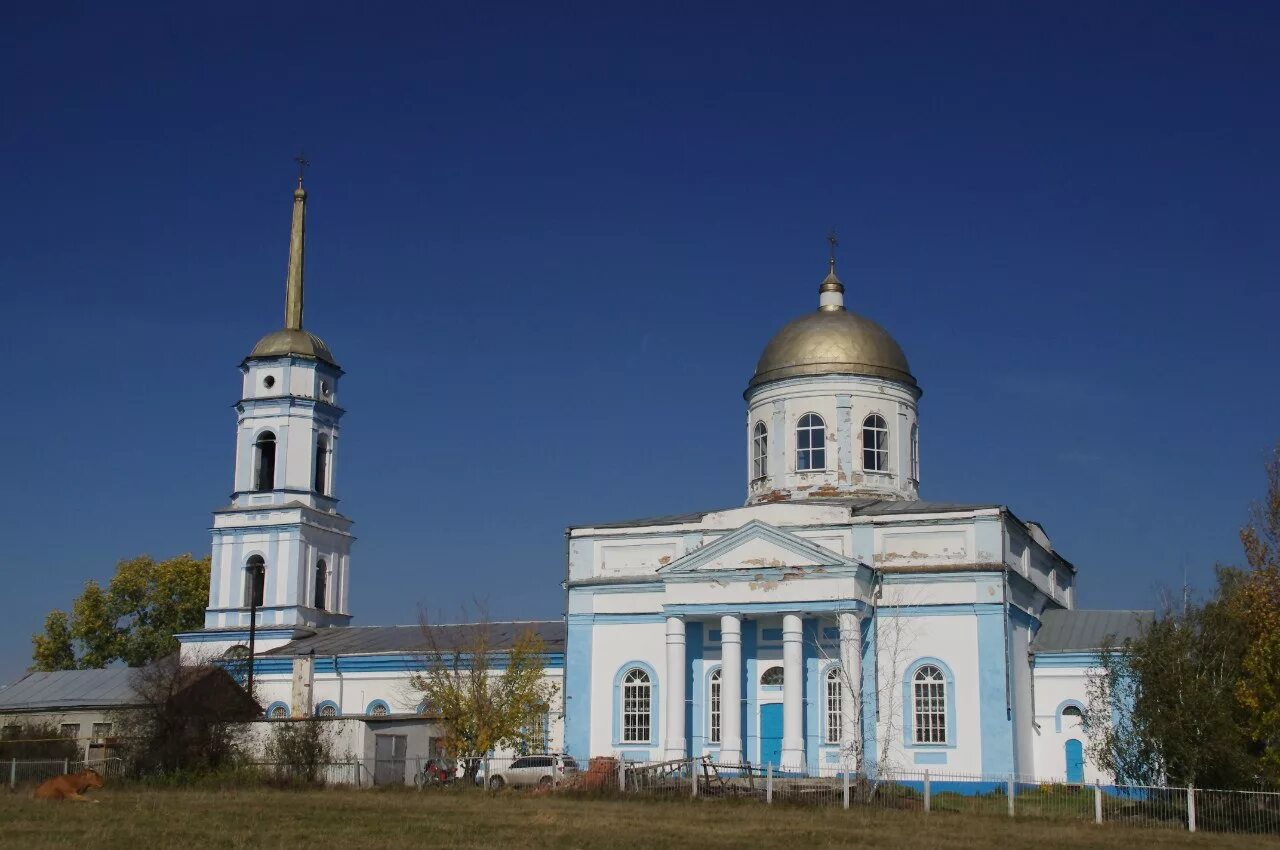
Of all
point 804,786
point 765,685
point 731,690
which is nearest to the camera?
point 804,786

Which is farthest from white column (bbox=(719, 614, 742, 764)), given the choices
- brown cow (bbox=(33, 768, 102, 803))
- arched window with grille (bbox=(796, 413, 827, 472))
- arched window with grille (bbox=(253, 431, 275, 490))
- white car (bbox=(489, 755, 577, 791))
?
arched window with grille (bbox=(253, 431, 275, 490))

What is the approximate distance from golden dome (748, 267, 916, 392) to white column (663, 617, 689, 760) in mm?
9201

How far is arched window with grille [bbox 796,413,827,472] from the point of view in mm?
41875

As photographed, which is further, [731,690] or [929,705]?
[731,690]

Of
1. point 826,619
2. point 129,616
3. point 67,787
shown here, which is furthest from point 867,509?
point 129,616

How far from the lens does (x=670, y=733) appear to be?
36.8 metres

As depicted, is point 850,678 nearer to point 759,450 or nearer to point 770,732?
point 770,732

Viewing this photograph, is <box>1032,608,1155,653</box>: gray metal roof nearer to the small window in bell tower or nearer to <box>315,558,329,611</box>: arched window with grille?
<box>315,558,329,611</box>: arched window with grille

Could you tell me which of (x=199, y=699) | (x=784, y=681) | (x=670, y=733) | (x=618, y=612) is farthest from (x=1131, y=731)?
(x=199, y=699)

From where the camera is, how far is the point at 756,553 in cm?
3700

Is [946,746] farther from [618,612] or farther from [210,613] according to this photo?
[210,613]

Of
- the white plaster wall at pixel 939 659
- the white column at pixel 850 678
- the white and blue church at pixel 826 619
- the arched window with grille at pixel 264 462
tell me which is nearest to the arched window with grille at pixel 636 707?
the white and blue church at pixel 826 619

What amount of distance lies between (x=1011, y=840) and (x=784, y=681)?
44.4 ft

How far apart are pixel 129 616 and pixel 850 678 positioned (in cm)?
4297
